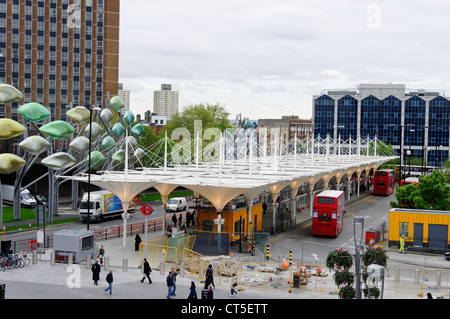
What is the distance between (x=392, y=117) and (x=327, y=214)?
4388 inches

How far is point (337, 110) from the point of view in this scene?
6004 inches

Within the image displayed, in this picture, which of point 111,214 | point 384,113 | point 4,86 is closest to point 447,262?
point 111,214

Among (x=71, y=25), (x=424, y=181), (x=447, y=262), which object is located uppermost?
(x=71, y=25)

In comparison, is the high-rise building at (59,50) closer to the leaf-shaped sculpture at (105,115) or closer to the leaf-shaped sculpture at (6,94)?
the leaf-shaped sculpture at (105,115)

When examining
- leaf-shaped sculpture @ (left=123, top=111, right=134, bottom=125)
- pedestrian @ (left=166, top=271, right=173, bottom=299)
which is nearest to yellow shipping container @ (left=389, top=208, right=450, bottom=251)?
pedestrian @ (left=166, top=271, right=173, bottom=299)

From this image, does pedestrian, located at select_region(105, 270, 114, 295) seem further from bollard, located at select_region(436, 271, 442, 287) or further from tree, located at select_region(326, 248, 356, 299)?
bollard, located at select_region(436, 271, 442, 287)

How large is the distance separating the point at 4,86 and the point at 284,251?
81.2 feet

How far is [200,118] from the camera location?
11419cm

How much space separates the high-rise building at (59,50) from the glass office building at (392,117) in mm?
60027

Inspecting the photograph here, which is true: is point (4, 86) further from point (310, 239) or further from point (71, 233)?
point (310, 239)

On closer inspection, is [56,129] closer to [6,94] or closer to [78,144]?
[78,144]

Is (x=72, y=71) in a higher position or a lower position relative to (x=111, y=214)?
higher
